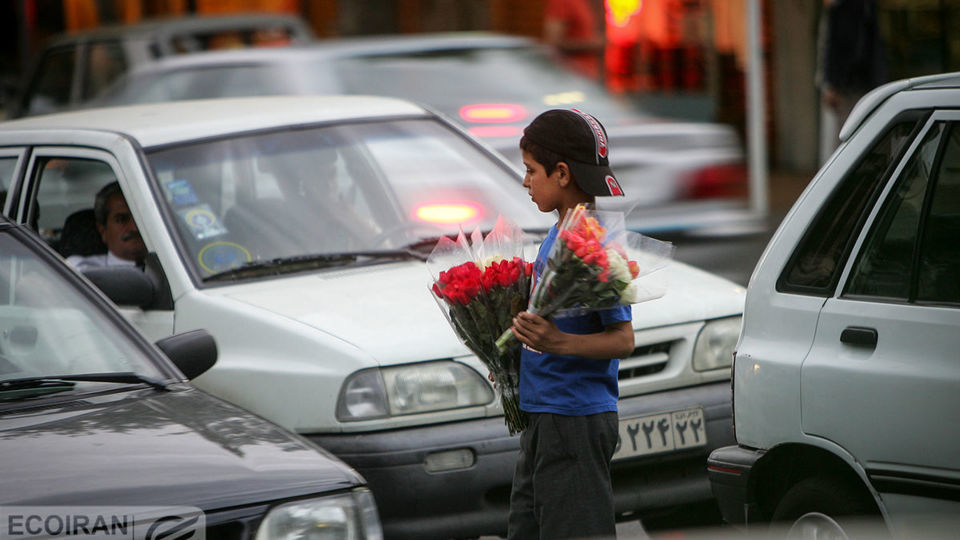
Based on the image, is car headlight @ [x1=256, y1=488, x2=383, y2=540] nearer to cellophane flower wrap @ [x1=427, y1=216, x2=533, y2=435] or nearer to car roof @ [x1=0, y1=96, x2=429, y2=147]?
cellophane flower wrap @ [x1=427, y1=216, x2=533, y2=435]

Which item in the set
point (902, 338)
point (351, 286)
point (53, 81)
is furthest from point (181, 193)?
point (53, 81)

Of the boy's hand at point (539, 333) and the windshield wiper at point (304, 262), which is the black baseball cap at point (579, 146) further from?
the windshield wiper at point (304, 262)

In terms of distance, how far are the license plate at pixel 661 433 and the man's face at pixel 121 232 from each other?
6.46 feet

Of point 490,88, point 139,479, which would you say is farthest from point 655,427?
point 490,88

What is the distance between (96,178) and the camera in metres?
5.88

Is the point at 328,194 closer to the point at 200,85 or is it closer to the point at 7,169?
the point at 7,169

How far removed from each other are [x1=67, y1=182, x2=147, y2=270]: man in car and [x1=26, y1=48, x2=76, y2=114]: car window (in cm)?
845

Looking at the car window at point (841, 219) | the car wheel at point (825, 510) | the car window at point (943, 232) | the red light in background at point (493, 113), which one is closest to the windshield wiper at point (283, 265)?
the car window at point (841, 219)

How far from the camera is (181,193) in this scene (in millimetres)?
5562

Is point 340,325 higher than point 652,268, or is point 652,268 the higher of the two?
point 652,268

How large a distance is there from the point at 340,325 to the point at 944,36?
11696 millimetres

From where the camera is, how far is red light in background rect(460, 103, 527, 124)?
8.70 meters

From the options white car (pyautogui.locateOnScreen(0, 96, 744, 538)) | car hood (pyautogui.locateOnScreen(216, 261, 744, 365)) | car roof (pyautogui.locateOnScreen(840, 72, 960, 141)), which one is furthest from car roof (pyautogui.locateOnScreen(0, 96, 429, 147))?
car roof (pyautogui.locateOnScreen(840, 72, 960, 141))

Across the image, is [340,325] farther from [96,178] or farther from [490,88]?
[490,88]
